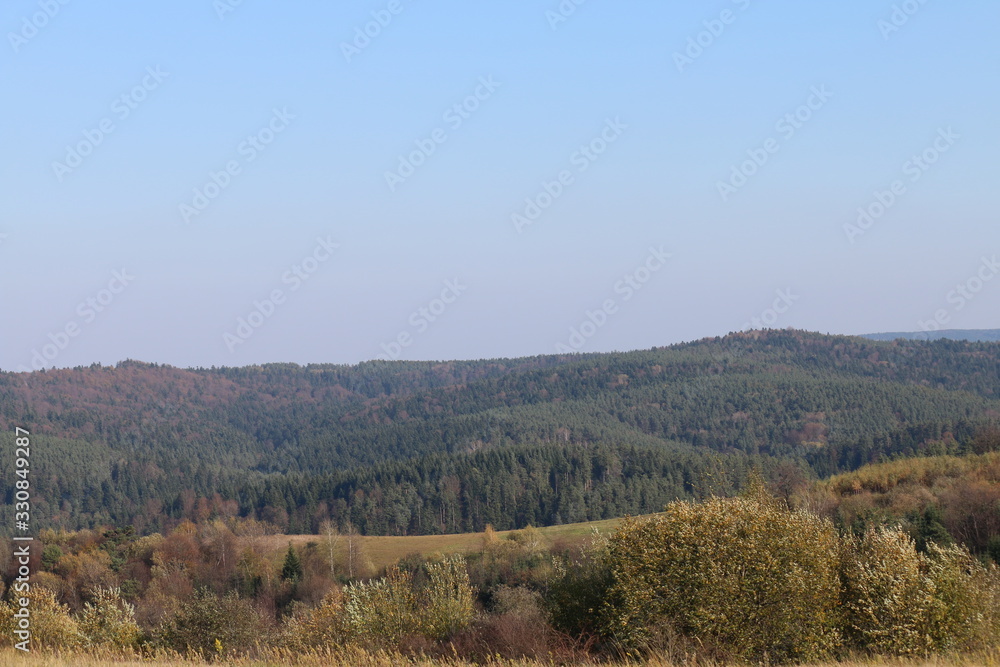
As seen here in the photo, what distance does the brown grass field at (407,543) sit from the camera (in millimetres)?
109000

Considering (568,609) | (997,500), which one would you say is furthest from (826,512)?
(568,609)

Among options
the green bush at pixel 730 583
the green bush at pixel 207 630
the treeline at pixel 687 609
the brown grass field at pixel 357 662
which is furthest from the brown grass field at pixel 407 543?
the brown grass field at pixel 357 662

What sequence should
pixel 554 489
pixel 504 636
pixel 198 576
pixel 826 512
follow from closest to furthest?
pixel 504 636 → pixel 826 512 → pixel 198 576 → pixel 554 489

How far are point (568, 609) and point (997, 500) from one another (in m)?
60.8

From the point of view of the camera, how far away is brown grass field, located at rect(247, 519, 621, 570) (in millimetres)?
109000

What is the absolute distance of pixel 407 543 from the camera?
125 metres

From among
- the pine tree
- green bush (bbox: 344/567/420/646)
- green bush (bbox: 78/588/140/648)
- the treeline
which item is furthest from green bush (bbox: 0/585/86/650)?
the pine tree

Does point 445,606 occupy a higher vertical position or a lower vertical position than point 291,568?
higher

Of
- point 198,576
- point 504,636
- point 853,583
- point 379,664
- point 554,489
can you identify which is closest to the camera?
point 379,664

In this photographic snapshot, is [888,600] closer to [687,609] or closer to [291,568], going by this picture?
[687,609]

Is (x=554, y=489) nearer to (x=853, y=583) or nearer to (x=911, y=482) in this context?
(x=911, y=482)

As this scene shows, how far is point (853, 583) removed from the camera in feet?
91.1

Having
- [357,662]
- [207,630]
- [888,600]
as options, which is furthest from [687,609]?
[207,630]

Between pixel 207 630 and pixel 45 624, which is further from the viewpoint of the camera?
pixel 207 630
